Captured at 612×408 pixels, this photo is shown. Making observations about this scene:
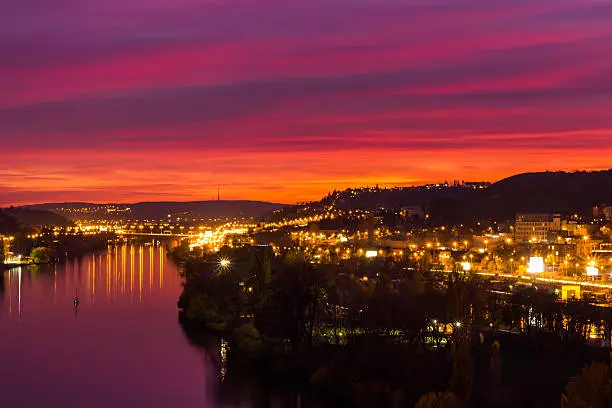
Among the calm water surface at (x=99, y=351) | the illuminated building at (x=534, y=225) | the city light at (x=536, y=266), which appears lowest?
the calm water surface at (x=99, y=351)

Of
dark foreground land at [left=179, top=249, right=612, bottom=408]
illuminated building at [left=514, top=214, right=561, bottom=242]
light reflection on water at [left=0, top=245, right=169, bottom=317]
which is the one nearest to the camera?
dark foreground land at [left=179, top=249, right=612, bottom=408]

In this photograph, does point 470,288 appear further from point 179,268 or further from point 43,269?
point 43,269

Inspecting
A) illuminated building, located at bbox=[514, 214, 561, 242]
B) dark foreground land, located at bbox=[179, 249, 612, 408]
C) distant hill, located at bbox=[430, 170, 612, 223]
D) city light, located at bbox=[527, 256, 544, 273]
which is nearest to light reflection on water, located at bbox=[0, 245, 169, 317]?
dark foreground land, located at bbox=[179, 249, 612, 408]

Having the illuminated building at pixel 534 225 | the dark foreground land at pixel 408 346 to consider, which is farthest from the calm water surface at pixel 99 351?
the illuminated building at pixel 534 225

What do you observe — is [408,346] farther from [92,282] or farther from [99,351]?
[92,282]

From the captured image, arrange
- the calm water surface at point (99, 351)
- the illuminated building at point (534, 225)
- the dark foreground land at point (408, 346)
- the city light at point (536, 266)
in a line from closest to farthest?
the dark foreground land at point (408, 346) → the calm water surface at point (99, 351) → the city light at point (536, 266) → the illuminated building at point (534, 225)

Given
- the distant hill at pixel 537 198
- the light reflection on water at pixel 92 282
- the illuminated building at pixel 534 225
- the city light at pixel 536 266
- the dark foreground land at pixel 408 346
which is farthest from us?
the distant hill at pixel 537 198

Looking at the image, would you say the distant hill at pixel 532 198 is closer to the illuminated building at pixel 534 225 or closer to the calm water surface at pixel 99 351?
the illuminated building at pixel 534 225

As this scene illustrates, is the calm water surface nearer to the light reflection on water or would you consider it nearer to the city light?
the light reflection on water

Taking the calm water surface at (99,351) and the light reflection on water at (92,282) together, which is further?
the light reflection on water at (92,282)
